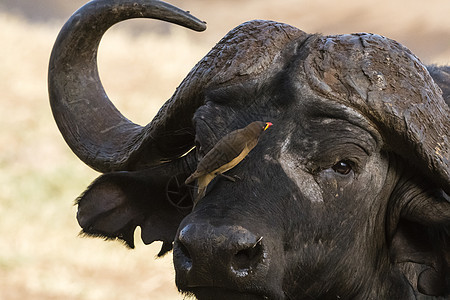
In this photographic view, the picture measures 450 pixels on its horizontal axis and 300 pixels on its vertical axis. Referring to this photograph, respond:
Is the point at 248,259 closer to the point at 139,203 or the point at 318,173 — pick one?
the point at 318,173

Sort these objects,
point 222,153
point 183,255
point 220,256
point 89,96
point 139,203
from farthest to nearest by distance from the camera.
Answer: point 89,96
point 139,203
point 222,153
point 183,255
point 220,256

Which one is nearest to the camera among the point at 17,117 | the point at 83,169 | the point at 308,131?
the point at 308,131

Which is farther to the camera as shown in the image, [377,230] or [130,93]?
[130,93]

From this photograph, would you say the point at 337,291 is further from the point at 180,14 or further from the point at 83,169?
the point at 83,169

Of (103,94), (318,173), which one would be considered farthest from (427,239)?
(103,94)

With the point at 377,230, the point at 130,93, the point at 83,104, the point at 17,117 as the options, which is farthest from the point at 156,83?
the point at 377,230

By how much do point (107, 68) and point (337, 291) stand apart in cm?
1591

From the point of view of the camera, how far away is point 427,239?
14.4ft

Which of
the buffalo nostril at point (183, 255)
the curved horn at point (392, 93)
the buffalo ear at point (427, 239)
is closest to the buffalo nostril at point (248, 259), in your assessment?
the buffalo nostril at point (183, 255)

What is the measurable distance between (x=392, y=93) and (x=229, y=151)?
876 millimetres

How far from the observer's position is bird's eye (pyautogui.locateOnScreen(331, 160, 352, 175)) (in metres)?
4.15

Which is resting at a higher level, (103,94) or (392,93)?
(392,93)

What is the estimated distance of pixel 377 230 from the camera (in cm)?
445

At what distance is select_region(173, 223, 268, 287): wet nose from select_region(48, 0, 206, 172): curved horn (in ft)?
5.19
